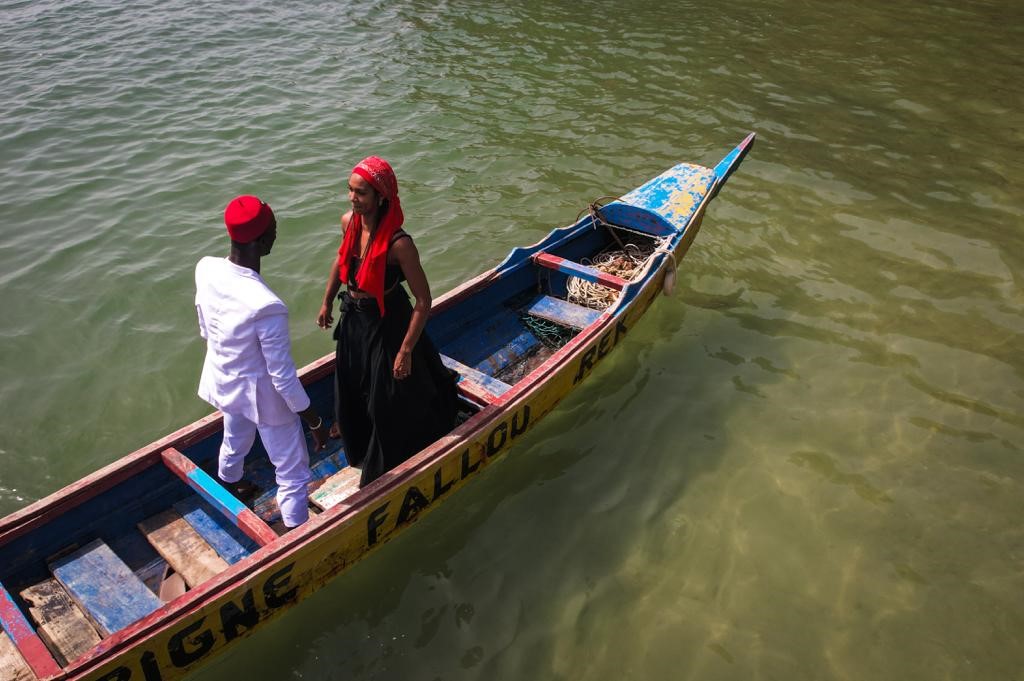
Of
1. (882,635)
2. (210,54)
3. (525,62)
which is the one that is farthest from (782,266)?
(210,54)

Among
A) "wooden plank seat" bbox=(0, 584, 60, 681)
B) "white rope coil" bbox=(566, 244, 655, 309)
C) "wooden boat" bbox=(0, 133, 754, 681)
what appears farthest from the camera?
"white rope coil" bbox=(566, 244, 655, 309)

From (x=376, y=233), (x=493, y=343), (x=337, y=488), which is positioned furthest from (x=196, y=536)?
(x=493, y=343)

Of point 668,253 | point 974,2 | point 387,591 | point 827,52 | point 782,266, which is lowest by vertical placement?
point 387,591

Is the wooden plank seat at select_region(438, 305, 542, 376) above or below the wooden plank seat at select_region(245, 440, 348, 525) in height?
above

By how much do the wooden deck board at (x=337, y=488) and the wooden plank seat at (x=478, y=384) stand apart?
1069 mm

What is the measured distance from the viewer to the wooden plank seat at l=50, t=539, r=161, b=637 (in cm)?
380

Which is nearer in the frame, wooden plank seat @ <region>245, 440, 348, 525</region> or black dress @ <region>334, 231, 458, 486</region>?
black dress @ <region>334, 231, 458, 486</region>

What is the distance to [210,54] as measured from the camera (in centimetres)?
1341

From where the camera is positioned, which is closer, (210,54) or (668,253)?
(668,253)

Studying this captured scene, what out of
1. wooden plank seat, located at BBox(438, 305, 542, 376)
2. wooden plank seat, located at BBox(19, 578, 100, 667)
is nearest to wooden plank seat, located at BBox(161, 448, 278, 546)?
wooden plank seat, located at BBox(19, 578, 100, 667)

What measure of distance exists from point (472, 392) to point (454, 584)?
1.44 metres

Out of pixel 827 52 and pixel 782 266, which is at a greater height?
pixel 827 52

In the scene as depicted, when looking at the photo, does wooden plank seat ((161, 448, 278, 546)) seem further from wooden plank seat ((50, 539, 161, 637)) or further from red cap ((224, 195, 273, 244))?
red cap ((224, 195, 273, 244))

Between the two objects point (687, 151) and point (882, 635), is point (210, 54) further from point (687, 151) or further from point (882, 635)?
point (882, 635)
